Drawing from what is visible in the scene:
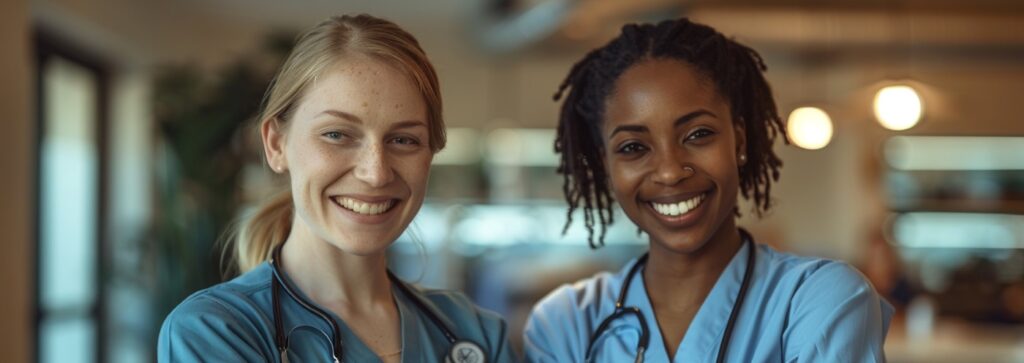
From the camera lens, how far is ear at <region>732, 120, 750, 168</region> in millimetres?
1828

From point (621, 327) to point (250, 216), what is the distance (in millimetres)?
610

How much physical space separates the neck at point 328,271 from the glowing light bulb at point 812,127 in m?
4.09

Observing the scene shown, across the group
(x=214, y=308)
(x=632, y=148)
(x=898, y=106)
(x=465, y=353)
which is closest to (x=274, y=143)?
(x=214, y=308)

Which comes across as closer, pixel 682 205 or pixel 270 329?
pixel 270 329

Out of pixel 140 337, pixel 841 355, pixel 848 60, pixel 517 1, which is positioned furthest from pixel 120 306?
pixel 841 355

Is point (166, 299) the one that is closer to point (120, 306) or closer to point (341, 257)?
point (120, 306)

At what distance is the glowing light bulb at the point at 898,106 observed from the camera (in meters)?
5.00

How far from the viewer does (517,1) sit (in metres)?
6.28

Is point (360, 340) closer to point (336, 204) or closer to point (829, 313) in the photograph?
point (336, 204)

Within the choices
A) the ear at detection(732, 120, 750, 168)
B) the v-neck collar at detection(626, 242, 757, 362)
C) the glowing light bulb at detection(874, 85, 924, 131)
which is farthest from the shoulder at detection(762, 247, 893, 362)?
the glowing light bulb at detection(874, 85, 924, 131)

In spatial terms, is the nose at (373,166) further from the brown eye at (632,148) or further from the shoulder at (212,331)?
the brown eye at (632,148)

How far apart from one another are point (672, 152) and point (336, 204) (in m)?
0.50

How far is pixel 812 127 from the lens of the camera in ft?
18.1

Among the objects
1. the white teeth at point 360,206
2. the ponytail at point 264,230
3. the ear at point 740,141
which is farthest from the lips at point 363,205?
the ear at point 740,141
